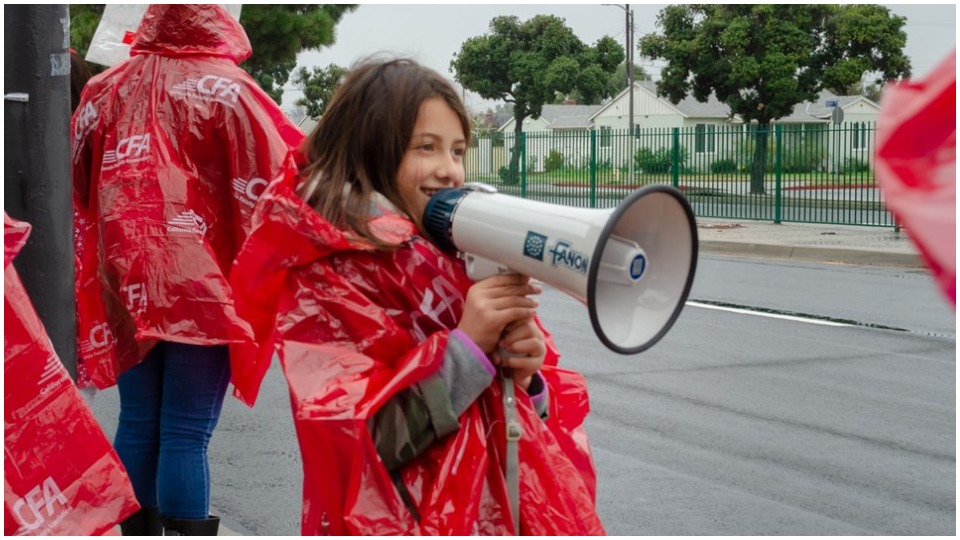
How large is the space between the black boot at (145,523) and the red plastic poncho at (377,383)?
1.55m

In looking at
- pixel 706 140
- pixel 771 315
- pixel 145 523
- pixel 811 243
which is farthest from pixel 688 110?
pixel 145 523

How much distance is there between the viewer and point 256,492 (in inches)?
192

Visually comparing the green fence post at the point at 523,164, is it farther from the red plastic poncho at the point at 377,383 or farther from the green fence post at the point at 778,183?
the red plastic poncho at the point at 377,383

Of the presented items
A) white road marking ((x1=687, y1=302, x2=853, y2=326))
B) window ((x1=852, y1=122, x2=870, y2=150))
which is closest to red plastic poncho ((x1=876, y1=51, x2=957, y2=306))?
white road marking ((x1=687, y1=302, x2=853, y2=326))

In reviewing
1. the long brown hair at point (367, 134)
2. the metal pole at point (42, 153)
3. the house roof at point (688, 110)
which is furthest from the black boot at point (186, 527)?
the house roof at point (688, 110)

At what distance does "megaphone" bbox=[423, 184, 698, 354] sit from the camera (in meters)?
1.87

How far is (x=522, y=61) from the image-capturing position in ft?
167

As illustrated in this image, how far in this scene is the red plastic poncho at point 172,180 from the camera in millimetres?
3375

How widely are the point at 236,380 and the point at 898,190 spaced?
2.46 m

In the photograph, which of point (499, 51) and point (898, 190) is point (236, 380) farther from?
point (499, 51)

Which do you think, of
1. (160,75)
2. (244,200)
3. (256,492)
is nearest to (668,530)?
(256,492)

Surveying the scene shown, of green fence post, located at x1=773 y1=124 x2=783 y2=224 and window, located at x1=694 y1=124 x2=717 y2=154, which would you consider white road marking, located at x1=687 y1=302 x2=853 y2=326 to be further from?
window, located at x1=694 y1=124 x2=717 y2=154

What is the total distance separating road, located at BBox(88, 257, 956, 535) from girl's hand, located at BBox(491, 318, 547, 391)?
2.45 metres

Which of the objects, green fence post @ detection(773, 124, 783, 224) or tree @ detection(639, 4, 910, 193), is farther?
tree @ detection(639, 4, 910, 193)
